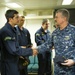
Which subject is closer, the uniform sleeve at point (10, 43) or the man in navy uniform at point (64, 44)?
the man in navy uniform at point (64, 44)

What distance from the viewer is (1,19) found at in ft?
24.3

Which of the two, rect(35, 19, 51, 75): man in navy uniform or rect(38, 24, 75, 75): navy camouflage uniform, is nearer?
rect(38, 24, 75, 75): navy camouflage uniform

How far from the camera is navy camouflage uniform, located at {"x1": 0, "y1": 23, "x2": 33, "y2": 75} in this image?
3.33 metres

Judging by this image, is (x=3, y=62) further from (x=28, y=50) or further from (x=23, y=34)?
(x=23, y=34)

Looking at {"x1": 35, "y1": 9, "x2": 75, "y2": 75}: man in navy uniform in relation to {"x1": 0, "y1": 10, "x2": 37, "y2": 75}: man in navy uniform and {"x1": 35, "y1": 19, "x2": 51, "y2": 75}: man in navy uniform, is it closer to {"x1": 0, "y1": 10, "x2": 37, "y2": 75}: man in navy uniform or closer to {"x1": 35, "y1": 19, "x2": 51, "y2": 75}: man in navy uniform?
{"x1": 0, "y1": 10, "x2": 37, "y2": 75}: man in navy uniform

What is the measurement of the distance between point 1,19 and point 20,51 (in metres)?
4.27

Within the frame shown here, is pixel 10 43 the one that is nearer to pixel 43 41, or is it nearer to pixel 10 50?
pixel 10 50

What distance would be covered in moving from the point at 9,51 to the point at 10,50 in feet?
0.10

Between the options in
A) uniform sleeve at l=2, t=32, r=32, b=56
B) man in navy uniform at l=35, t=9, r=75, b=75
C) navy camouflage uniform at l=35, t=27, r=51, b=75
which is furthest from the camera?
navy camouflage uniform at l=35, t=27, r=51, b=75

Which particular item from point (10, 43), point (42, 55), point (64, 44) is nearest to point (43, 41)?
point (42, 55)

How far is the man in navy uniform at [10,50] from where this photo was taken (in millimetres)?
3327

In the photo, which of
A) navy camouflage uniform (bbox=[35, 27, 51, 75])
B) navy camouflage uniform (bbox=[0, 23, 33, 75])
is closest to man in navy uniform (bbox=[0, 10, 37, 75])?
navy camouflage uniform (bbox=[0, 23, 33, 75])

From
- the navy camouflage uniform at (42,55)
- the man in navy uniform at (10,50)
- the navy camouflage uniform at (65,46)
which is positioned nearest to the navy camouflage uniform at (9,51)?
the man in navy uniform at (10,50)

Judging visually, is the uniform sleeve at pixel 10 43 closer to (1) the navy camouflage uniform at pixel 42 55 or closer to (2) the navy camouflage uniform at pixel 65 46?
(2) the navy camouflage uniform at pixel 65 46
